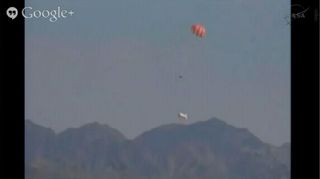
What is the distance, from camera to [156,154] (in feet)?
69.8

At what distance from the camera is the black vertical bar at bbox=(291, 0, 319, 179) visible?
787 inches

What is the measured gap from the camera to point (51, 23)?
21203 millimetres

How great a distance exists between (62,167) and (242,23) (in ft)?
20.9
